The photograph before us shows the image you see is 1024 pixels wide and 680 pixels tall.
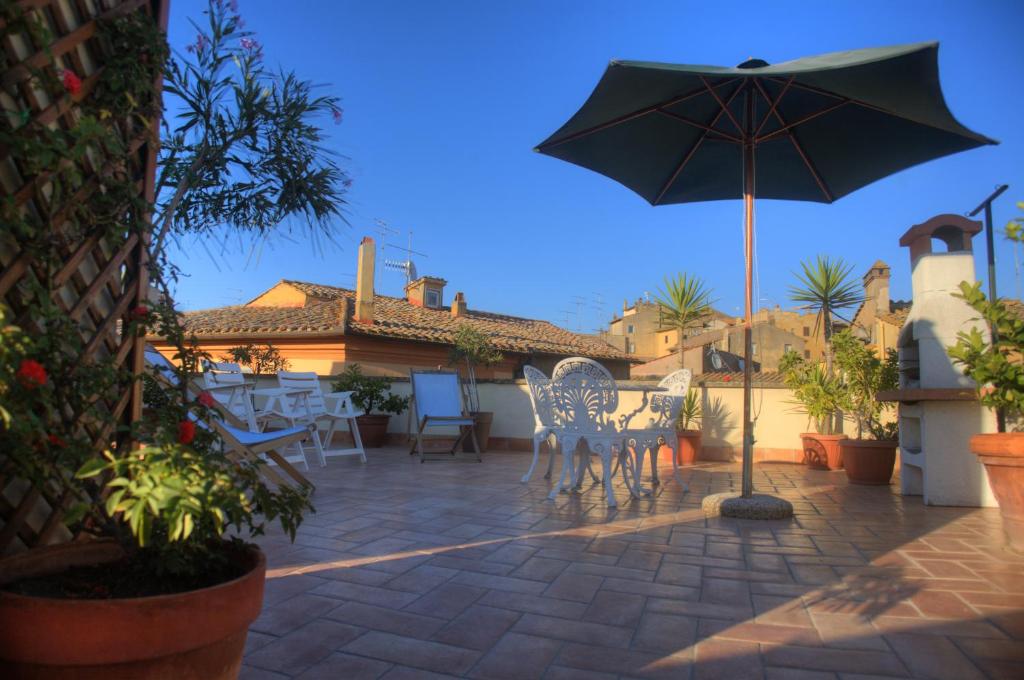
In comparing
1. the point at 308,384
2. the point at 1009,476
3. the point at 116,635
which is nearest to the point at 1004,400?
the point at 1009,476

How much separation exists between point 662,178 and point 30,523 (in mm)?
4400

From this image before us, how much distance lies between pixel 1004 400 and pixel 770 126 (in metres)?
2.34

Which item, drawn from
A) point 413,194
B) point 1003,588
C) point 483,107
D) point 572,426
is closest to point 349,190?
point 572,426

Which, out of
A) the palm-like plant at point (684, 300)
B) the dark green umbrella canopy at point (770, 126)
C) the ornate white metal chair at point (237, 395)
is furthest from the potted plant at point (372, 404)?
the dark green umbrella canopy at point (770, 126)

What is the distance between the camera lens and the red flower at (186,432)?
1.38 metres

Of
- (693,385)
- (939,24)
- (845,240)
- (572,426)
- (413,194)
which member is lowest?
(572,426)

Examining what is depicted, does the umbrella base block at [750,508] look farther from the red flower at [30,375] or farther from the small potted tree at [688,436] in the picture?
the red flower at [30,375]

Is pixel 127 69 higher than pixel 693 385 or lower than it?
higher

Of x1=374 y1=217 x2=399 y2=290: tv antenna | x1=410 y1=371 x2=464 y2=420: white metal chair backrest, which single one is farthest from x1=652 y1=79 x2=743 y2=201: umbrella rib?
x1=374 y1=217 x2=399 y2=290: tv antenna

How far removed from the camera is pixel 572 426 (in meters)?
4.07

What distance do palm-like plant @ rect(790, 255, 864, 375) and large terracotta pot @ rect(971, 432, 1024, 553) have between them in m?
4.66

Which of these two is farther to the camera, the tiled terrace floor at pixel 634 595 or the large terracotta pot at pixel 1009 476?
the large terracotta pot at pixel 1009 476

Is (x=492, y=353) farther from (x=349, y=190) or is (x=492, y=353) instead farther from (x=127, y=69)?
(x=127, y=69)

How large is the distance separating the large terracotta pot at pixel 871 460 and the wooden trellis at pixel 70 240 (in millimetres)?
5443
